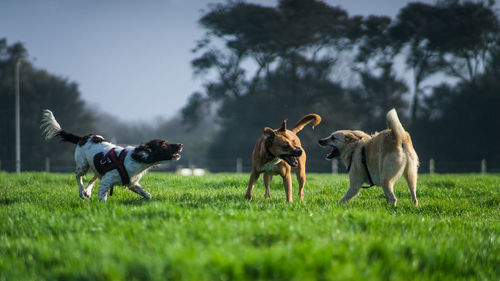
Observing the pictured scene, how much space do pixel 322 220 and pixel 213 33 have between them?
106 feet

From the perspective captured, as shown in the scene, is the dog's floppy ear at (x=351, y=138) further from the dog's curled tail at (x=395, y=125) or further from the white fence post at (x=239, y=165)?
the white fence post at (x=239, y=165)

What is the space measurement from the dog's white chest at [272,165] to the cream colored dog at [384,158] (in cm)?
128

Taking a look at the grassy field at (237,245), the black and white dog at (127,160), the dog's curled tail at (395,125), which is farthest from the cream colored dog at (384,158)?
the black and white dog at (127,160)

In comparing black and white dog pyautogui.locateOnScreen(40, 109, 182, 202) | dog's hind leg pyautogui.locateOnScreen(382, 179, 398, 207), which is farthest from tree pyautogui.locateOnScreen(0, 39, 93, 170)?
Answer: dog's hind leg pyautogui.locateOnScreen(382, 179, 398, 207)

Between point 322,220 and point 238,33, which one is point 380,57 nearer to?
point 238,33

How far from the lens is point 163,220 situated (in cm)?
447

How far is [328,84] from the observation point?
3384 centimetres

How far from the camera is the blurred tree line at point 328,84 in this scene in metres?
31.1

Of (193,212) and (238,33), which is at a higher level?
(238,33)

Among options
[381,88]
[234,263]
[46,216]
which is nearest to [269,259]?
[234,263]

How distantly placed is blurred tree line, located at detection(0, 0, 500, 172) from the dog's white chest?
962 inches

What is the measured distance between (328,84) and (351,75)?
2.04 m

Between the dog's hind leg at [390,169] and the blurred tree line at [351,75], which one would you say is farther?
the blurred tree line at [351,75]

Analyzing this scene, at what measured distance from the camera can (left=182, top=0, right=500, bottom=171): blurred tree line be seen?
31109 millimetres
